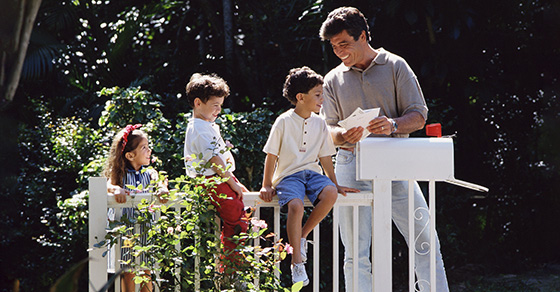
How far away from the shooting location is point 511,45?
6578 mm

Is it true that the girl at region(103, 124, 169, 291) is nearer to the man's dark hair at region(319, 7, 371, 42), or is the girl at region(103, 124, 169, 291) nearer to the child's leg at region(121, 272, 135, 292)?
the child's leg at region(121, 272, 135, 292)

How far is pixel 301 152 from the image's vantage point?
346cm

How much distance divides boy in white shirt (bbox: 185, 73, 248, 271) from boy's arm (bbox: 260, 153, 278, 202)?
0.11 m

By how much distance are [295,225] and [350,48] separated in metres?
0.95

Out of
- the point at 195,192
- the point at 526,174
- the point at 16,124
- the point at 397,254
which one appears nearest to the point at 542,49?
the point at 526,174

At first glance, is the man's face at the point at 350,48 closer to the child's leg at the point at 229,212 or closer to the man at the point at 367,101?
the man at the point at 367,101

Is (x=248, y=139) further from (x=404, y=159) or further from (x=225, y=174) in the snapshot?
(x=404, y=159)

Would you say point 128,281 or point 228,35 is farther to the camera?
point 228,35

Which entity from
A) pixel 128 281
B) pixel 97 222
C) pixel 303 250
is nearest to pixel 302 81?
pixel 303 250

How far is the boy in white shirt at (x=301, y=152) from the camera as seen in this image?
3312 mm

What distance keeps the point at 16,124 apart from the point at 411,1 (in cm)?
447

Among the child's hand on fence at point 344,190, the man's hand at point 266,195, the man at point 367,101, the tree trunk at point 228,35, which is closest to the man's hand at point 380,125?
the man at point 367,101

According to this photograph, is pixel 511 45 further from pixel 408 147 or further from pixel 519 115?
pixel 408 147

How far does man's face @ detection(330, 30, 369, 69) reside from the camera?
3.47m
